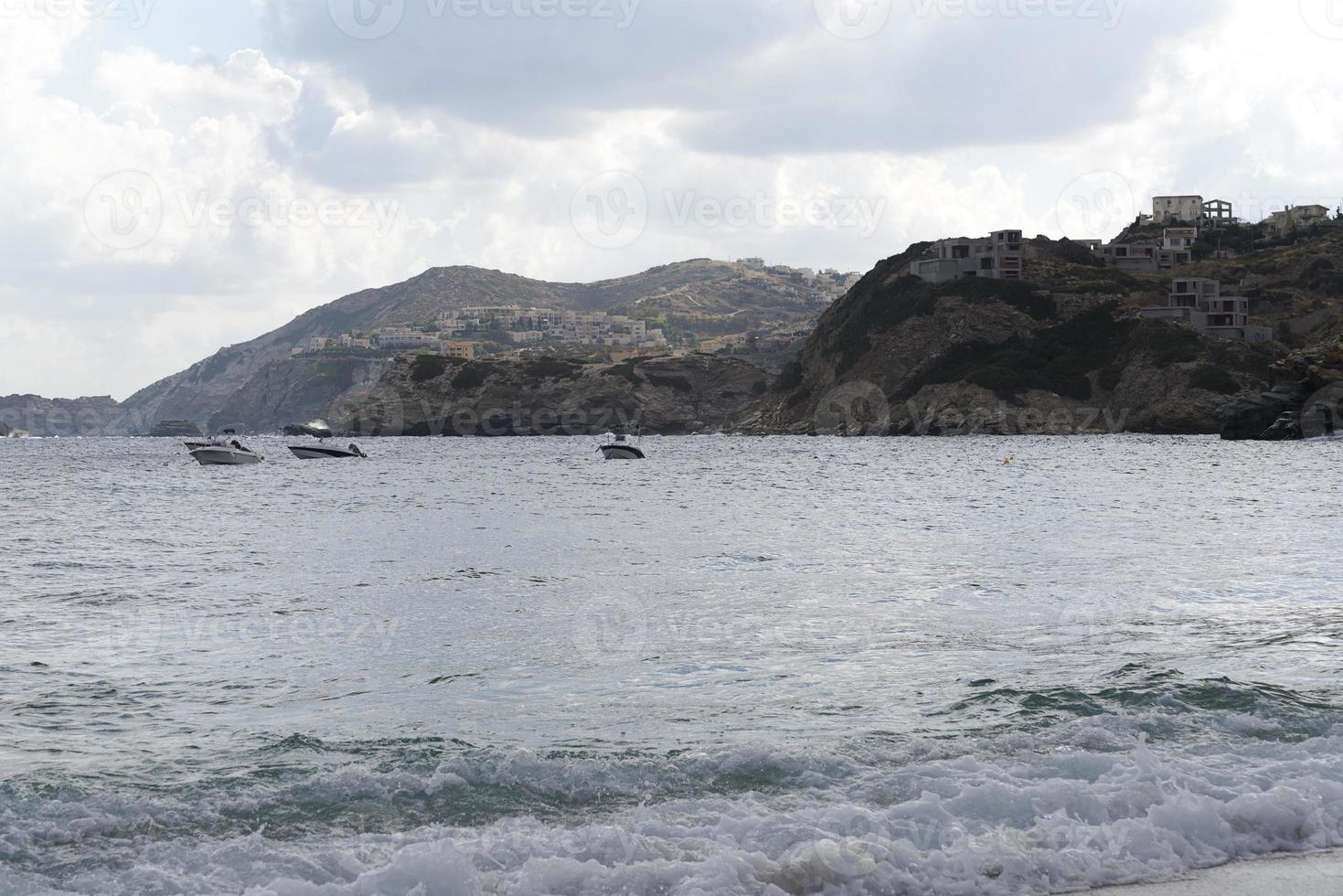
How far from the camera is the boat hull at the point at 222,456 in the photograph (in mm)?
105375

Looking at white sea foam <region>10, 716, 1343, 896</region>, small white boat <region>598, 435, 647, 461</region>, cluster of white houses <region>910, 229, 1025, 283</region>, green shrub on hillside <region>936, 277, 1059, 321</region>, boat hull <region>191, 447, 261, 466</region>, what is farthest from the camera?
cluster of white houses <region>910, 229, 1025, 283</region>

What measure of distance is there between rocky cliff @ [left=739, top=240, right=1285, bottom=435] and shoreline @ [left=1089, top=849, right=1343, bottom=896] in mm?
141470

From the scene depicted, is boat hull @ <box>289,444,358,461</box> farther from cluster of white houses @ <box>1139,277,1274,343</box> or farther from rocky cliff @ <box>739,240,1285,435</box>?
cluster of white houses @ <box>1139,277,1274,343</box>

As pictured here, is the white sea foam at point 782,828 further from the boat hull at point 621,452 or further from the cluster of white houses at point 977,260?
the cluster of white houses at point 977,260

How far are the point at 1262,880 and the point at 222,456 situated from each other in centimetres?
10784

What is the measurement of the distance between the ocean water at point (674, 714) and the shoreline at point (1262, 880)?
0.64 feet

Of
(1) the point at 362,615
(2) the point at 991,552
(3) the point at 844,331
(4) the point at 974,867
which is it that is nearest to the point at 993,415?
(3) the point at 844,331

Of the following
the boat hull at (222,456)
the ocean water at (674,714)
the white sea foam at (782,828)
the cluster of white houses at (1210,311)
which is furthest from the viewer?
the cluster of white houses at (1210,311)

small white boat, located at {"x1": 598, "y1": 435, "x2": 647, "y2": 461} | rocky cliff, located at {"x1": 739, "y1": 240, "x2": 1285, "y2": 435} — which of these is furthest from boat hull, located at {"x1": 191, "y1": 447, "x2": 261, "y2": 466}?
rocky cliff, located at {"x1": 739, "y1": 240, "x2": 1285, "y2": 435}

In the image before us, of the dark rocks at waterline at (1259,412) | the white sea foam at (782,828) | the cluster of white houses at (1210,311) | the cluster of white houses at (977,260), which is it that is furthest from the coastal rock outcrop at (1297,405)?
the white sea foam at (782,828)

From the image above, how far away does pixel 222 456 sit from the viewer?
346 feet

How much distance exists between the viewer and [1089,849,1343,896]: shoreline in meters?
8.02

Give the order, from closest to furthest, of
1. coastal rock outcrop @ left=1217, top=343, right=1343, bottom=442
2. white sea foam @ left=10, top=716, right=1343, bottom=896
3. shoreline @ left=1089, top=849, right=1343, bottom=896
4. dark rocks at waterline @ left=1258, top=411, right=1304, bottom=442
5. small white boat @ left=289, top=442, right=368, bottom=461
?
shoreline @ left=1089, top=849, right=1343, bottom=896 → white sea foam @ left=10, top=716, right=1343, bottom=896 → coastal rock outcrop @ left=1217, top=343, right=1343, bottom=442 → dark rocks at waterline @ left=1258, top=411, right=1304, bottom=442 → small white boat @ left=289, top=442, right=368, bottom=461

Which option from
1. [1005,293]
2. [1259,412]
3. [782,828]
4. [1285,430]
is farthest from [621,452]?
[782,828]
